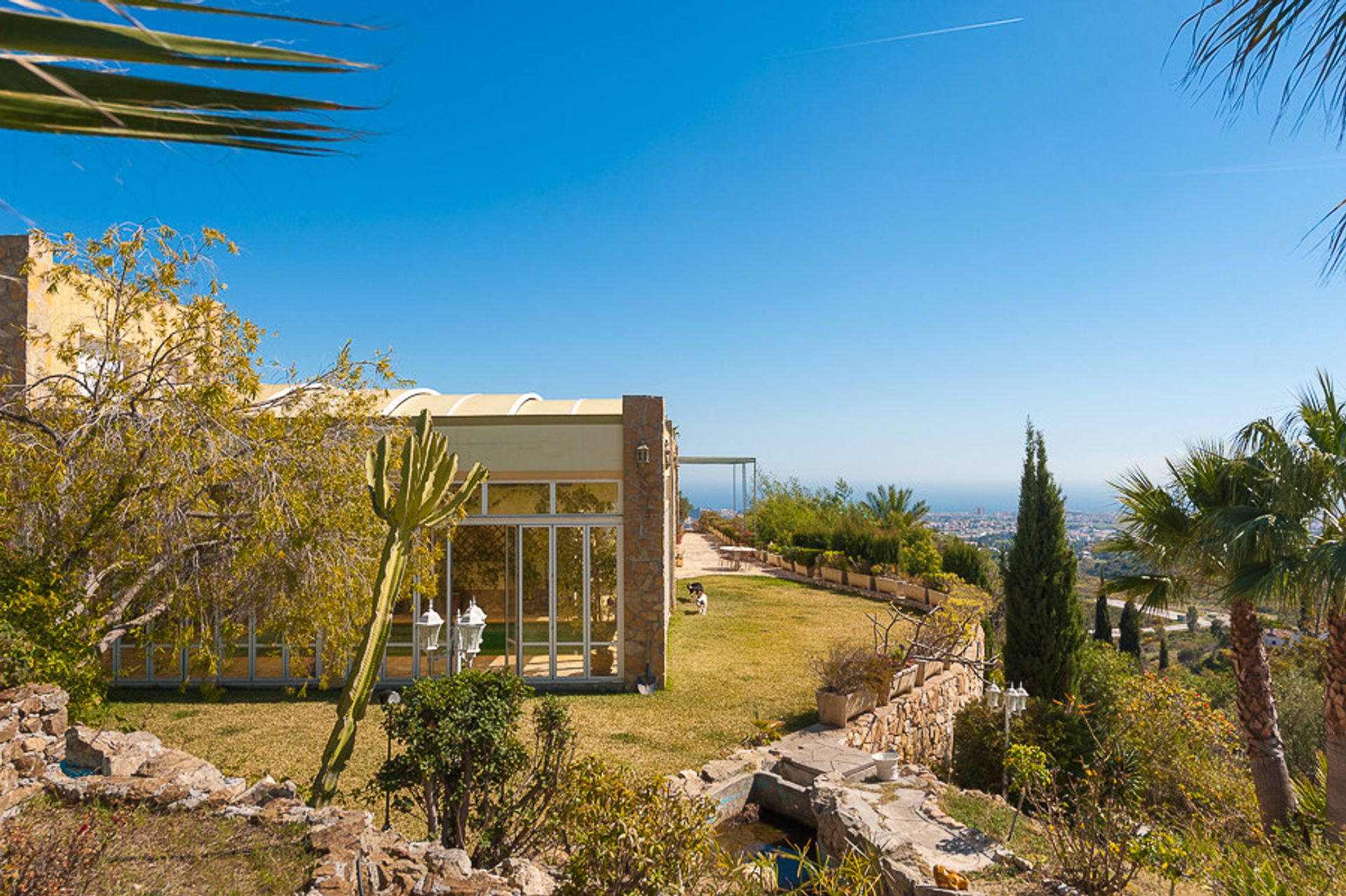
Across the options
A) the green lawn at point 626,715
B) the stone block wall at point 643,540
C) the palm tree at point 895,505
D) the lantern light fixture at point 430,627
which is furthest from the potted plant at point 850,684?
the palm tree at point 895,505

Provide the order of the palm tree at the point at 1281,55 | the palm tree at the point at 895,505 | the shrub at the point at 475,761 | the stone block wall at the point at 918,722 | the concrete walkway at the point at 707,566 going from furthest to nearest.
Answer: the palm tree at the point at 895,505 < the concrete walkway at the point at 707,566 < the stone block wall at the point at 918,722 < the shrub at the point at 475,761 < the palm tree at the point at 1281,55

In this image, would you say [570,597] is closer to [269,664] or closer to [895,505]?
[269,664]

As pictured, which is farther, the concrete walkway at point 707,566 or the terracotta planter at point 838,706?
the concrete walkway at point 707,566

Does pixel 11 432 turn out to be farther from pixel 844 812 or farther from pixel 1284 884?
pixel 1284 884

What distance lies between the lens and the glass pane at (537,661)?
11023 mm

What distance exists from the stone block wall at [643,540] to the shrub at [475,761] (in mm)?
5251

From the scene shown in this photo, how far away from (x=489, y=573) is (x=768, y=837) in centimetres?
583

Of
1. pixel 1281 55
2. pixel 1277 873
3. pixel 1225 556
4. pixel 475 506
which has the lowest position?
pixel 1277 873

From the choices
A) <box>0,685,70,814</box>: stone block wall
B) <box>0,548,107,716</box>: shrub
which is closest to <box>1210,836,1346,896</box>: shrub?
<box>0,685,70,814</box>: stone block wall

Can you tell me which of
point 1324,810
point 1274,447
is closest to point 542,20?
point 1274,447

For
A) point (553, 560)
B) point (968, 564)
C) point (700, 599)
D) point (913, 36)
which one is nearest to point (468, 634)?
point (553, 560)

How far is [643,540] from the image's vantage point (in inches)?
432

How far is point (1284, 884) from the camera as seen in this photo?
179 inches

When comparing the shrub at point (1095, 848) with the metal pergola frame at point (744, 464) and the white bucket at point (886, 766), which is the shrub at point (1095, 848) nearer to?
the white bucket at point (886, 766)
